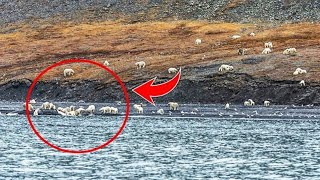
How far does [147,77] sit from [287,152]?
182ft

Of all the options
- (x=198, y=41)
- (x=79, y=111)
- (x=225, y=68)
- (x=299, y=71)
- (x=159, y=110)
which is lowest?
(x=159, y=110)

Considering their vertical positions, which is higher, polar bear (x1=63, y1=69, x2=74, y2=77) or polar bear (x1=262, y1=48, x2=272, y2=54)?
polar bear (x1=262, y1=48, x2=272, y2=54)

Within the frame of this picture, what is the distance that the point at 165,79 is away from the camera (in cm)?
11131

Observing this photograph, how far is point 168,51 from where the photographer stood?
13588 cm

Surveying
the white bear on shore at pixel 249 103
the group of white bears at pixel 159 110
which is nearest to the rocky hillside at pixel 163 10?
the group of white bears at pixel 159 110

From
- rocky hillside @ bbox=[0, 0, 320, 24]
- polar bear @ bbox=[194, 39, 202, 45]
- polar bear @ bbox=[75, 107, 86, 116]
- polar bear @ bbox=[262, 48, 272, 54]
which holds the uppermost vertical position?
rocky hillside @ bbox=[0, 0, 320, 24]

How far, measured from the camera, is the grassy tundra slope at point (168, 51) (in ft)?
335

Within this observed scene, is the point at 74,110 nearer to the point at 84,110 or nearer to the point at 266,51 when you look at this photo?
the point at 84,110

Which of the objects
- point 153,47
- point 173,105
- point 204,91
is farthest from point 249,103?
point 153,47

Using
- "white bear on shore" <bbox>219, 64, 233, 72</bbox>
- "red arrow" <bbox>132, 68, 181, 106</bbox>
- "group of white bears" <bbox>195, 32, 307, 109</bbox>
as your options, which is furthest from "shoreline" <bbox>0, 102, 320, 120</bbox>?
"white bear on shore" <bbox>219, 64, 233, 72</bbox>

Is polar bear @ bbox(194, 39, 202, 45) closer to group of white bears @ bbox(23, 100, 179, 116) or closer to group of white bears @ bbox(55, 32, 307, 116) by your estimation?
group of white bears @ bbox(55, 32, 307, 116)

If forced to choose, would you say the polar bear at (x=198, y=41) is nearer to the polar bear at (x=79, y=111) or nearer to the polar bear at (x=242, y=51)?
the polar bear at (x=242, y=51)

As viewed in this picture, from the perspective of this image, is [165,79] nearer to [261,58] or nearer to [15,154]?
[261,58]

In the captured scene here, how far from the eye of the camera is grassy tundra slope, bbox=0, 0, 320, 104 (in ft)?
335
